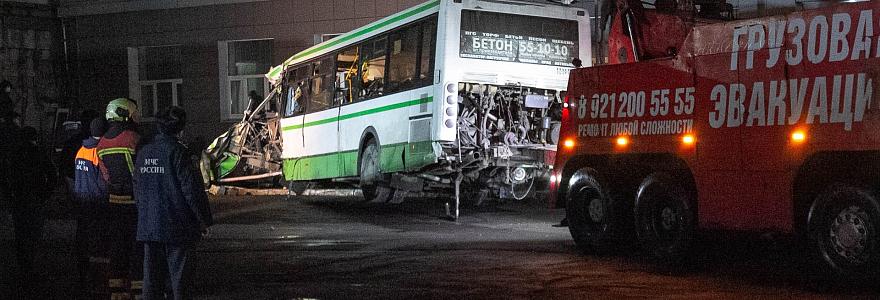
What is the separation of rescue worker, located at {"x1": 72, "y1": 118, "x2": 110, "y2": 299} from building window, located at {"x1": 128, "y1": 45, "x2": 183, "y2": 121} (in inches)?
934

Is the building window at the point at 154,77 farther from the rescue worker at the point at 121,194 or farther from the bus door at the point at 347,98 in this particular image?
the rescue worker at the point at 121,194

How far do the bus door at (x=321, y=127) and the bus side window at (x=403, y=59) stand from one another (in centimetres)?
248

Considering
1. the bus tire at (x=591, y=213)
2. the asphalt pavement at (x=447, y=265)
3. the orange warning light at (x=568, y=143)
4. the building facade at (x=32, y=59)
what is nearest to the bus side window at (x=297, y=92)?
the asphalt pavement at (x=447, y=265)

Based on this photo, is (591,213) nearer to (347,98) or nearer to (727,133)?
(727,133)

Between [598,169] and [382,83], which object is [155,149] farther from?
[382,83]

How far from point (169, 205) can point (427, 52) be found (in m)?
10.1

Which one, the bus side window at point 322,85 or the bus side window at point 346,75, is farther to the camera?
the bus side window at point 322,85

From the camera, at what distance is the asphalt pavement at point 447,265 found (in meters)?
9.84

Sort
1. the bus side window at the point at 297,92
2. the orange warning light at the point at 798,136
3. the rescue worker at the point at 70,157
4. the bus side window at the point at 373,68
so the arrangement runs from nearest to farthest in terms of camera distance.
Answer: the orange warning light at the point at 798,136
the rescue worker at the point at 70,157
the bus side window at the point at 373,68
the bus side window at the point at 297,92

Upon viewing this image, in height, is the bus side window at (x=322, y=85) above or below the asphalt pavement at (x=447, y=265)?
above

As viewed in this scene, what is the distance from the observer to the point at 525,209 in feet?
67.2

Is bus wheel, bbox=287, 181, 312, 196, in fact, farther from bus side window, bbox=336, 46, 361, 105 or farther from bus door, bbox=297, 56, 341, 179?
bus side window, bbox=336, 46, 361, 105

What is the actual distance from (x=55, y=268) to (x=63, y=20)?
23669mm

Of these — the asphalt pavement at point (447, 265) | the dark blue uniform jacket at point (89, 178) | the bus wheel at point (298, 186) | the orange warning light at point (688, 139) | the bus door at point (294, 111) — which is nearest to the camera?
the dark blue uniform jacket at point (89, 178)
